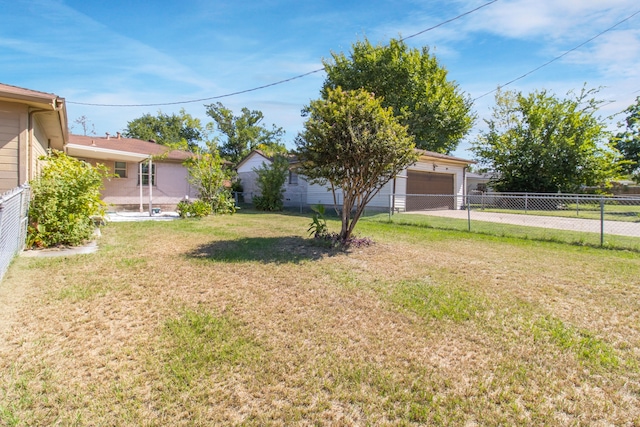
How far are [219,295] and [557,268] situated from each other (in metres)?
5.23

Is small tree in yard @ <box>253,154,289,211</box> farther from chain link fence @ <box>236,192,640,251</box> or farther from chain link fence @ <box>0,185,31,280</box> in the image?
chain link fence @ <box>0,185,31,280</box>

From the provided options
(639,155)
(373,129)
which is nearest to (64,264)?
(373,129)

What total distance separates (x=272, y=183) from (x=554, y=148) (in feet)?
57.7

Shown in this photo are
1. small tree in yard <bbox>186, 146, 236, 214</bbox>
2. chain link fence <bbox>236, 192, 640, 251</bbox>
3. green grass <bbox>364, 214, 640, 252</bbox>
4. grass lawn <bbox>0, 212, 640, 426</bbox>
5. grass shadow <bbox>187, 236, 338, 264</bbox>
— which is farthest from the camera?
small tree in yard <bbox>186, 146, 236, 214</bbox>

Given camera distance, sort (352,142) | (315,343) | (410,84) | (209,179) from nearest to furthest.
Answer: (315,343) < (352,142) < (209,179) < (410,84)

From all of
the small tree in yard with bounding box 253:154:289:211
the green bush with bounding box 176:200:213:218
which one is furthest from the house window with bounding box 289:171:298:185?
the green bush with bounding box 176:200:213:218

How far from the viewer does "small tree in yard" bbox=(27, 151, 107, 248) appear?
5.92m

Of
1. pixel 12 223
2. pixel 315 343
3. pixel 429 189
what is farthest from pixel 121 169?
pixel 315 343

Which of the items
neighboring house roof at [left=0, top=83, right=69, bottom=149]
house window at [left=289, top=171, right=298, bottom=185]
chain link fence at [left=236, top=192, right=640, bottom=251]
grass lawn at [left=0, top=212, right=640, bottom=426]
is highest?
neighboring house roof at [left=0, top=83, right=69, bottom=149]

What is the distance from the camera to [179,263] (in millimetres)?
5309

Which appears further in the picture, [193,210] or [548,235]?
[193,210]

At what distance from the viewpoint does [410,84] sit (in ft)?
73.7

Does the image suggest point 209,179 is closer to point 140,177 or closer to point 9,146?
point 140,177

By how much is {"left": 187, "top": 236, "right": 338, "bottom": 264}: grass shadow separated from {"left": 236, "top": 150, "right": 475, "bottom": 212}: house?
334 inches
